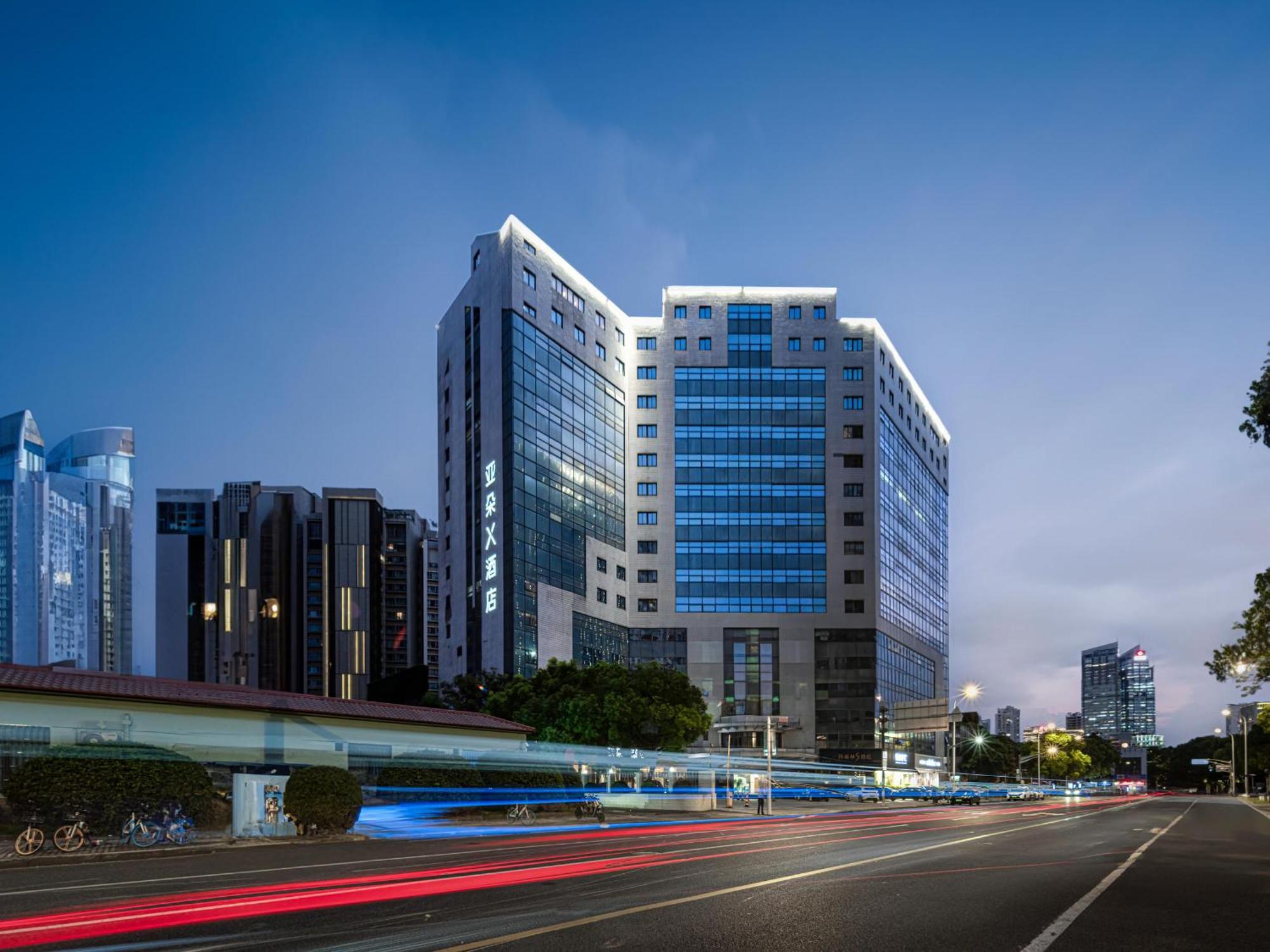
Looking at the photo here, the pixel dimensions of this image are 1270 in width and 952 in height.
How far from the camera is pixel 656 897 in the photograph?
14.4 metres

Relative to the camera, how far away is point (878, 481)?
391 ft

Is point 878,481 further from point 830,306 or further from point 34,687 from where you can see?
point 34,687

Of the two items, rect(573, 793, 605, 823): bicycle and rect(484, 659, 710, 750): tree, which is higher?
rect(484, 659, 710, 750): tree

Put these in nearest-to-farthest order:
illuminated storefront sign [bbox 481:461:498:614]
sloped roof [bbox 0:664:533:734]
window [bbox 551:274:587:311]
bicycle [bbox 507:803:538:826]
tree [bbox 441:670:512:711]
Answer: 1. sloped roof [bbox 0:664:533:734]
2. bicycle [bbox 507:803:538:826]
3. tree [bbox 441:670:512:711]
4. illuminated storefront sign [bbox 481:461:498:614]
5. window [bbox 551:274:587:311]

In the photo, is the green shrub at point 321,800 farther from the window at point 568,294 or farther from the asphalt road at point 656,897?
the window at point 568,294

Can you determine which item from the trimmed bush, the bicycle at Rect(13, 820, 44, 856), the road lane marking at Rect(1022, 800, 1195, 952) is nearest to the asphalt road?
the road lane marking at Rect(1022, 800, 1195, 952)

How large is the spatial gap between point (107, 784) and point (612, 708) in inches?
1529

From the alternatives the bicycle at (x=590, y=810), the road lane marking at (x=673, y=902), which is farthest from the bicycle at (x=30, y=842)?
the bicycle at (x=590, y=810)

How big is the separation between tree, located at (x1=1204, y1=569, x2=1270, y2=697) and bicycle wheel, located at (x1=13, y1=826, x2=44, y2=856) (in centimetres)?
3341

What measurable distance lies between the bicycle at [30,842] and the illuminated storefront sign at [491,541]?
67.6 metres

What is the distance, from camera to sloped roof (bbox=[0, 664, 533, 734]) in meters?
30.7

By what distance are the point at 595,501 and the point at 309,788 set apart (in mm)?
77645

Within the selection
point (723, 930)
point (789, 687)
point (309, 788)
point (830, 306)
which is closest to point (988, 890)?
point (723, 930)

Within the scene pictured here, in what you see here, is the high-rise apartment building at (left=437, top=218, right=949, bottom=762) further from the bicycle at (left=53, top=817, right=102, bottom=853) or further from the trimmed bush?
the bicycle at (left=53, top=817, right=102, bottom=853)
